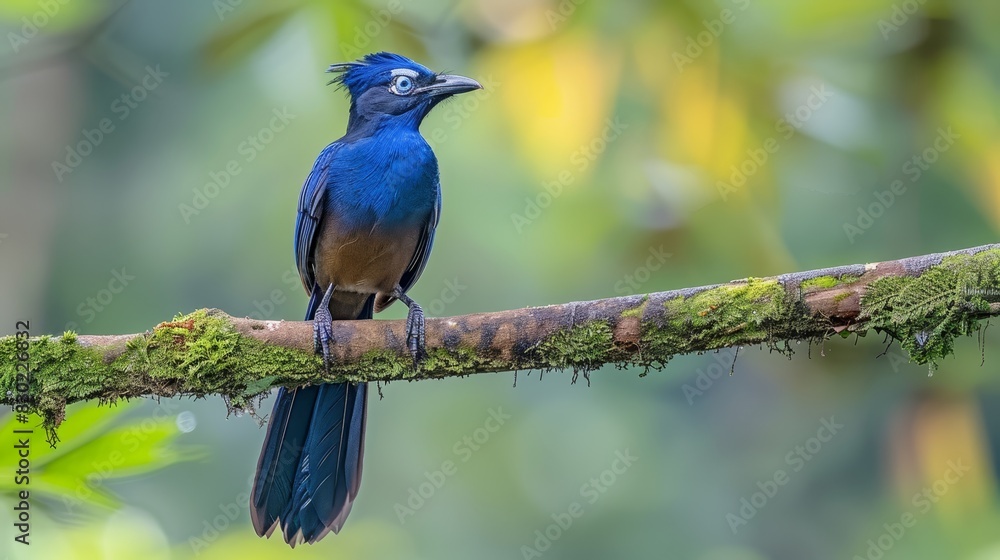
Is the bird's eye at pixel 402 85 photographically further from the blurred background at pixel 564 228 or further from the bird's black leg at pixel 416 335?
the bird's black leg at pixel 416 335

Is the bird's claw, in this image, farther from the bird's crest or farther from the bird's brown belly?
the bird's crest

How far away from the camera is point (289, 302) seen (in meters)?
8.86

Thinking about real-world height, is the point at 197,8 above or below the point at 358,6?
above

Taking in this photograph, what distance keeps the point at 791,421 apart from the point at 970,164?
306 centimetres

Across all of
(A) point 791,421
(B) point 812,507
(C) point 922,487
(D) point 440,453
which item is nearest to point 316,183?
(D) point 440,453

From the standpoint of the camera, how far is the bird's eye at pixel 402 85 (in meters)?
5.24

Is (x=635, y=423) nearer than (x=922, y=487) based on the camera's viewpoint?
No

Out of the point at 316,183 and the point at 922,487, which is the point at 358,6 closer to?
the point at 316,183

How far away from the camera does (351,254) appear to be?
4766 millimetres

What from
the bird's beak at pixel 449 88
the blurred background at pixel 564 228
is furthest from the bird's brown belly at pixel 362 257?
the blurred background at pixel 564 228

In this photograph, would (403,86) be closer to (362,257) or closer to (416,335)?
(362,257)

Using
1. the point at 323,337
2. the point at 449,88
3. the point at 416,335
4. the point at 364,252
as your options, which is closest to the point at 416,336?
the point at 416,335

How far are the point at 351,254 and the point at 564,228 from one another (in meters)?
2.45

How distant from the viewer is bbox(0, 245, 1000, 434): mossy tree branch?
3182 millimetres
